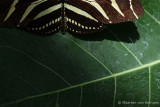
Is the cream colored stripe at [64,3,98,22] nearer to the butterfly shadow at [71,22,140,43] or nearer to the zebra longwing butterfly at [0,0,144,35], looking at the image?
the zebra longwing butterfly at [0,0,144,35]

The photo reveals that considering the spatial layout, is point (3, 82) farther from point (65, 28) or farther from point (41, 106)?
point (65, 28)

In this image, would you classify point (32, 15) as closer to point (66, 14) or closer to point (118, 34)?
point (66, 14)

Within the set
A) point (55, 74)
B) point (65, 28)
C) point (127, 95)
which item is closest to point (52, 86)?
point (55, 74)

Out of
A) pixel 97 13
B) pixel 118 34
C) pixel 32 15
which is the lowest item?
pixel 118 34

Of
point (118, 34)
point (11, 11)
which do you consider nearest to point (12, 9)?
point (11, 11)

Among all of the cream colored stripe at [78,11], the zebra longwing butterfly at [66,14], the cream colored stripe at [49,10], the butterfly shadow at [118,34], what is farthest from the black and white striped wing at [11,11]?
the butterfly shadow at [118,34]

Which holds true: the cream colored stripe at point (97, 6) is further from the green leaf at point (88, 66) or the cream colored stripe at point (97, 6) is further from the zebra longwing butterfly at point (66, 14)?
the green leaf at point (88, 66)
